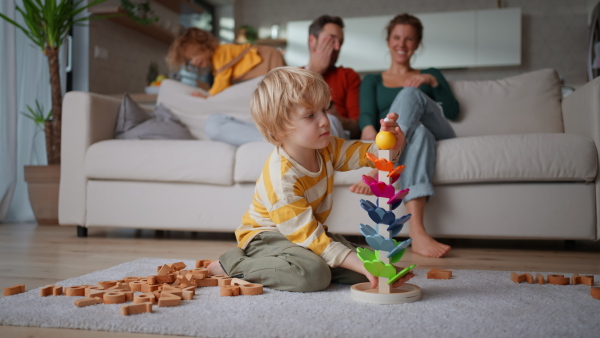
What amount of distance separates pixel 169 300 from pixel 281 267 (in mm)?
300

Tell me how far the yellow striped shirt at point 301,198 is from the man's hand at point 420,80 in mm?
1131

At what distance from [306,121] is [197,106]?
1.88 metres

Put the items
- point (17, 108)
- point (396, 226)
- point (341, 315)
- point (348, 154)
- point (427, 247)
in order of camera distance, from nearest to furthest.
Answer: point (341, 315) < point (396, 226) < point (348, 154) < point (427, 247) < point (17, 108)

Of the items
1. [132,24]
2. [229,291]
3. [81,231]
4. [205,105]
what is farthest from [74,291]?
[132,24]

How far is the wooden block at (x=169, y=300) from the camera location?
1.17 m

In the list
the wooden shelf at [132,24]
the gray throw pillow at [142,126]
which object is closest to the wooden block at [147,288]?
the gray throw pillow at [142,126]

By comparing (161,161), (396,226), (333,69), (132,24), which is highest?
(132,24)

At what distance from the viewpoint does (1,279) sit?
61.0 inches

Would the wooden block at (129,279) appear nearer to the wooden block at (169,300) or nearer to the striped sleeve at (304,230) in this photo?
the wooden block at (169,300)

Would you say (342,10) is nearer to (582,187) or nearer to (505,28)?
(505,28)

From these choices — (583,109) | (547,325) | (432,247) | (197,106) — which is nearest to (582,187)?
(583,109)

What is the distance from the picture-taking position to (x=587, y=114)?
2.26 meters

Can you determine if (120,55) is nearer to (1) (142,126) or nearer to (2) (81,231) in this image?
(1) (142,126)

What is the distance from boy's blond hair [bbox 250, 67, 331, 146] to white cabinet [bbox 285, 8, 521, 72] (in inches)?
181
